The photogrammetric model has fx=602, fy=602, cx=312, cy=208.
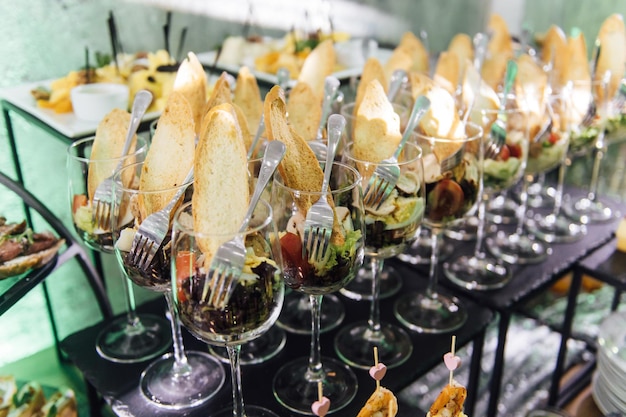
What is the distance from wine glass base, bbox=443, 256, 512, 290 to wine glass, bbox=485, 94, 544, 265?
0.04 metres

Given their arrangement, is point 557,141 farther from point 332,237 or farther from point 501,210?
point 332,237

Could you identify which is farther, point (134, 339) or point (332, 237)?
point (134, 339)

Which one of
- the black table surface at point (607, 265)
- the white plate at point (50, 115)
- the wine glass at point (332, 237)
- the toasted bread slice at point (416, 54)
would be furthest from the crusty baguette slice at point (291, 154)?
the toasted bread slice at point (416, 54)

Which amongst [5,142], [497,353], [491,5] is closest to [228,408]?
[497,353]

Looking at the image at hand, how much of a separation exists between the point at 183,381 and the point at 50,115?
2.33 feet

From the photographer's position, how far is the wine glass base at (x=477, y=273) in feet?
3.71

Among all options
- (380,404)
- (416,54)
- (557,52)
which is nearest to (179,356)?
(380,404)

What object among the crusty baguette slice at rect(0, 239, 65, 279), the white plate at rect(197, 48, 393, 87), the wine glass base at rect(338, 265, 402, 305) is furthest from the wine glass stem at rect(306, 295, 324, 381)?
the white plate at rect(197, 48, 393, 87)

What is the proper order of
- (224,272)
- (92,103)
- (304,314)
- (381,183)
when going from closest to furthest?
(224,272), (381,183), (304,314), (92,103)

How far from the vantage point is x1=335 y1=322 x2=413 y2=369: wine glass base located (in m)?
0.92

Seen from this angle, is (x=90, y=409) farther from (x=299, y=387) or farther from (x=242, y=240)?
(x=242, y=240)

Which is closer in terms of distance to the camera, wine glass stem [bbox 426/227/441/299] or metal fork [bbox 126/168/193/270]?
metal fork [bbox 126/168/193/270]

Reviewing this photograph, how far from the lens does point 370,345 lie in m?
0.95

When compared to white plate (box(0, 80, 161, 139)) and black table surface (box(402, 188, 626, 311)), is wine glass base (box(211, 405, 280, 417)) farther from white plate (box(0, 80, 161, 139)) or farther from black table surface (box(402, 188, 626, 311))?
white plate (box(0, 80, 161, 139))
